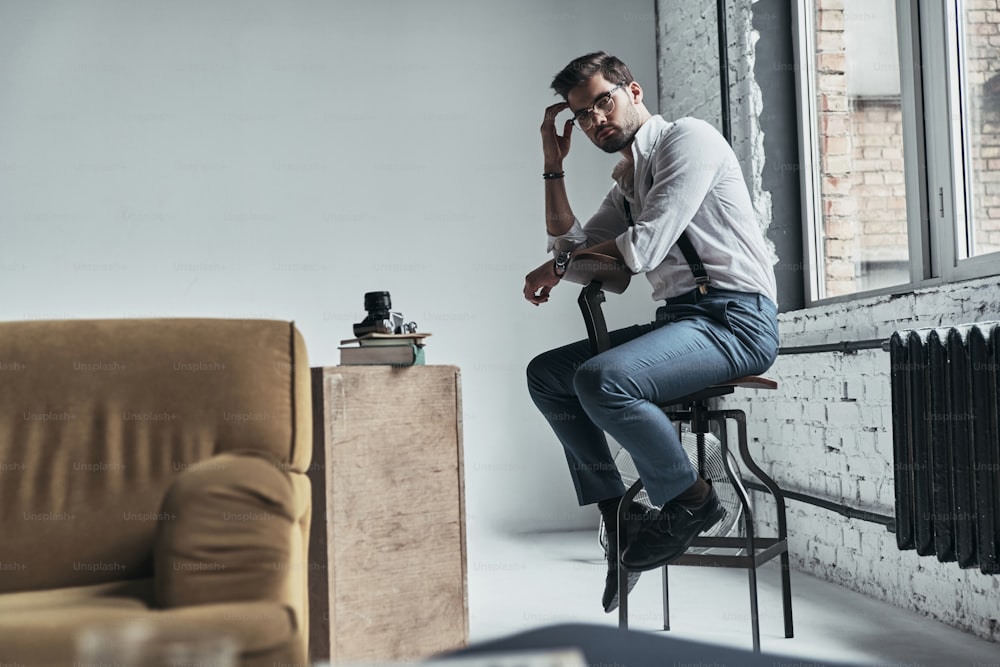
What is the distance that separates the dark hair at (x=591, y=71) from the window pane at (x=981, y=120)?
0.97 m

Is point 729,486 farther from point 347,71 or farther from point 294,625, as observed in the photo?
point 347,71

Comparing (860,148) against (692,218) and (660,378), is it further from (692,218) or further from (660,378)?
(660,378)

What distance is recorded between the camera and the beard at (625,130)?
2.43 metres

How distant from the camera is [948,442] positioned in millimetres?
2121

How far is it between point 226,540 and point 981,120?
2252mm

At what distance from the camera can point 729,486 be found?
3.35 m

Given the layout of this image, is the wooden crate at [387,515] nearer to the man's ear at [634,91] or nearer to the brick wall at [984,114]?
the man's ear at [634,91]

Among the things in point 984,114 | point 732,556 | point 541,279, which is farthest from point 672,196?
point 984,114

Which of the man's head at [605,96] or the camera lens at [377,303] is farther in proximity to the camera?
the man's head at [605,96]

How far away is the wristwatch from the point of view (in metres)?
2.37

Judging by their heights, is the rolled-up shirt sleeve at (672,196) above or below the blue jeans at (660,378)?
above

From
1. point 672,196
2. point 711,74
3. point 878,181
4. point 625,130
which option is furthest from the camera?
point 711,74

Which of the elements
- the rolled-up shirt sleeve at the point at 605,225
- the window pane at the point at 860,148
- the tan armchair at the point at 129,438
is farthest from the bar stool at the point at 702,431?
the window pane at the point at 860,148

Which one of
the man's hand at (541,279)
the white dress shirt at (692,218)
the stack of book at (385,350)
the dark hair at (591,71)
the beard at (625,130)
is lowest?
the stack of book at (385,350)
